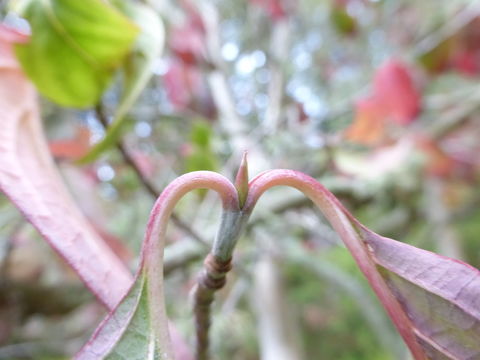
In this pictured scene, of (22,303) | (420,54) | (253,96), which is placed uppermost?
(420,54)

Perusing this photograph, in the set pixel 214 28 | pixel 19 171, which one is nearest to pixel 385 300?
pixel 19 171

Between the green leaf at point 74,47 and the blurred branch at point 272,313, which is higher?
the green leaf at point 74,47

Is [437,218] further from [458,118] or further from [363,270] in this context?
[363,270]

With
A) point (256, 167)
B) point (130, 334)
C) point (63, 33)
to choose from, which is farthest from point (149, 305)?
point (256, 167)

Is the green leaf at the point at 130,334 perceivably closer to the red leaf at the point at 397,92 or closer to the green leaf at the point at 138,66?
the green leaf at the point at 138,66

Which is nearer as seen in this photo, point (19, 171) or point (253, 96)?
point (19, 171)

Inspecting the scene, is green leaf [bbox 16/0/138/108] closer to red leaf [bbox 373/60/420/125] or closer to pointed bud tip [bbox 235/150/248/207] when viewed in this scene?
pointed bud tip [bbox 235/150/248/207]

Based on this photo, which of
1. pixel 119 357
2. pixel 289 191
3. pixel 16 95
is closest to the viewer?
pixel 119 357

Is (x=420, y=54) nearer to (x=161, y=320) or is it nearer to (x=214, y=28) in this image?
(x=214, y=28)

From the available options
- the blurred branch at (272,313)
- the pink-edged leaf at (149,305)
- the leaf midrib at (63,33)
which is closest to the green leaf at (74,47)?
the leaf midrib at (63,33)
